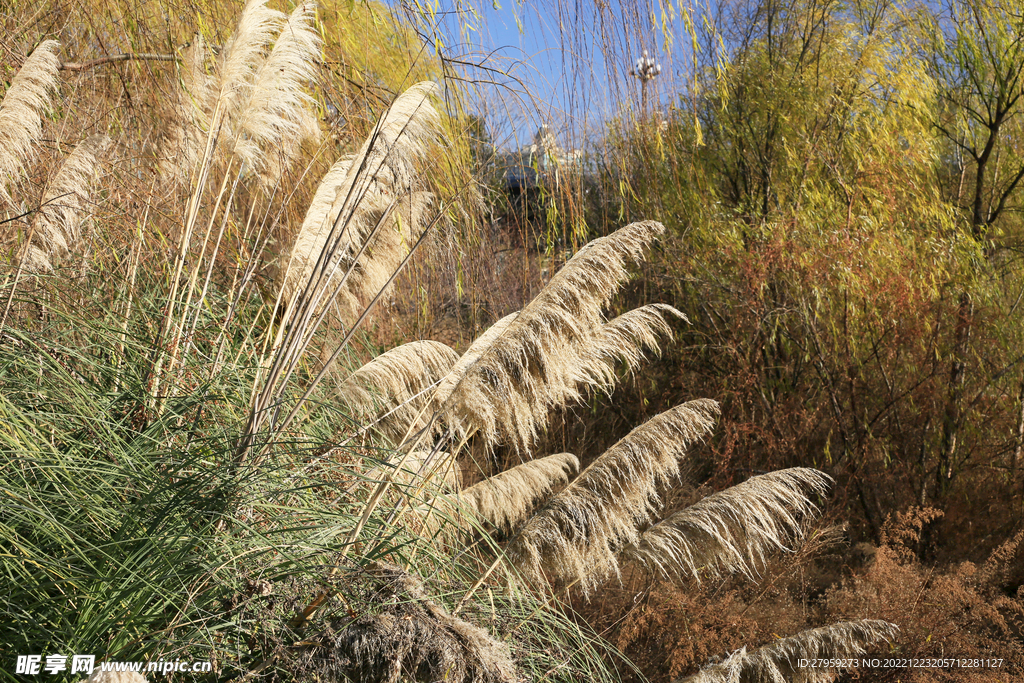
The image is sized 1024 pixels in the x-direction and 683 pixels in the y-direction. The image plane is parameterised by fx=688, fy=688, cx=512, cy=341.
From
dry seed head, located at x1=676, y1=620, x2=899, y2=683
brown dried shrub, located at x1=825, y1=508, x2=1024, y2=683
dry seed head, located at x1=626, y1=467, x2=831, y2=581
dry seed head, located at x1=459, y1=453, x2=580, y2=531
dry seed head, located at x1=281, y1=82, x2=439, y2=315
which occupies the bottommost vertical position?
brown dried shrub, located at x1=825, y1=508, x2=1024, y2=683

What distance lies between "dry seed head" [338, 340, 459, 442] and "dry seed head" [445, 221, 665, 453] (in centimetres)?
67

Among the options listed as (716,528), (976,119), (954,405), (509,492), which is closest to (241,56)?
(509,492)

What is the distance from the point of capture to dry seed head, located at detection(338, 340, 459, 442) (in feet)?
11.2

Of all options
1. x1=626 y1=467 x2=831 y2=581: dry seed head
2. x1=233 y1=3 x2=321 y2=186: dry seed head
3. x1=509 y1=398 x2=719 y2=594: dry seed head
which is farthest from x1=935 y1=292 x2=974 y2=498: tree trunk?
x1=233 y1=3 x2=321 y2=186: dry seed head

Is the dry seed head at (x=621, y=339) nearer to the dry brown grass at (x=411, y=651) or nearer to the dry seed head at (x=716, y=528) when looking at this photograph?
the dry seed head at (x=716, y=528)

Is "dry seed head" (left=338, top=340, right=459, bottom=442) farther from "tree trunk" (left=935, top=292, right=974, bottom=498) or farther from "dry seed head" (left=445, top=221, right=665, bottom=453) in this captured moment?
"tree trunk" (left=935, top=292, right=974, bottom=498)

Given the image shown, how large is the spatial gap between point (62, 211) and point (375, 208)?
1.55 m

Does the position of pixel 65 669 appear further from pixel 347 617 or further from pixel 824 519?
pixel 824 519

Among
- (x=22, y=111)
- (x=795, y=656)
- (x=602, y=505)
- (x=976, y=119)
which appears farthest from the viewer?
(x=976, y=119)

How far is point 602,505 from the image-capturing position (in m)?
3.13

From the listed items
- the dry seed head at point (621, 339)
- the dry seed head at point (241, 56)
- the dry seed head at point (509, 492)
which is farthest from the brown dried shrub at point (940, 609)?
the dry seed head at point (241, 56)

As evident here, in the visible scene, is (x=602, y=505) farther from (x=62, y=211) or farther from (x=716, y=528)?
(x=62, y=211)

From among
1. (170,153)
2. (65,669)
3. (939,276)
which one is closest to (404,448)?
(65,669)

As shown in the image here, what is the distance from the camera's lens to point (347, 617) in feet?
6.19
